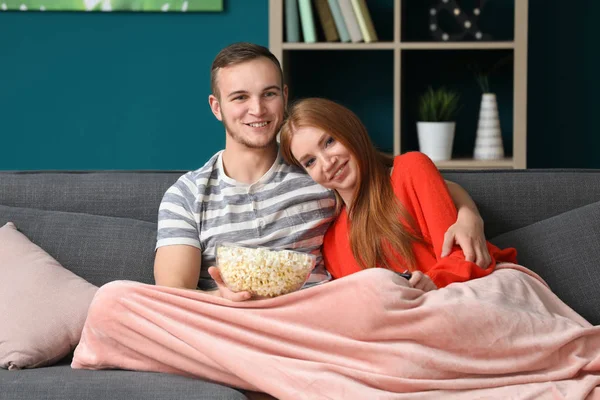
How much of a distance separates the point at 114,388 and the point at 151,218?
0.67 m

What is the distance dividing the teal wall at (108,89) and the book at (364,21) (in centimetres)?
53

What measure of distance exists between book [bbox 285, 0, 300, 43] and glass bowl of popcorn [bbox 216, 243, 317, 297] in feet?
5.28

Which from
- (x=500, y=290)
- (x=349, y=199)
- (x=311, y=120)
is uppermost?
(x=311, y=120)

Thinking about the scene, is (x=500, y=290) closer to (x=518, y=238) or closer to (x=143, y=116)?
(x=518, y=238)

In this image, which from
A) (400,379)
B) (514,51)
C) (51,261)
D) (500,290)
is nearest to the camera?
(400,379)

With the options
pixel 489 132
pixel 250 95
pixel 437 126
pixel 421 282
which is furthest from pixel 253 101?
pixel 489 132

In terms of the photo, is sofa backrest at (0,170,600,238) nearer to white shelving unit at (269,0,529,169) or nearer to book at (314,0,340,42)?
white shelving unit at (269,0,529,169)

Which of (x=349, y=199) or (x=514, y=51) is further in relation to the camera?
(x=514, y=51)

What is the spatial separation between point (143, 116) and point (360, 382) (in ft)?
7.35

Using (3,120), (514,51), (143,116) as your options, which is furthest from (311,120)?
(3,120)

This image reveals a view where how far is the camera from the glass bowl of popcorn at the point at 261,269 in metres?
1.58

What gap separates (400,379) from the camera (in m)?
1.51

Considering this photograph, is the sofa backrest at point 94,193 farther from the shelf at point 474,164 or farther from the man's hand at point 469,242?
the shelf at point 474,164

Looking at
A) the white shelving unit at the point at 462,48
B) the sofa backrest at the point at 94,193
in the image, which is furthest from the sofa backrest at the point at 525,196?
the white shelving unit at the point at 462,48
